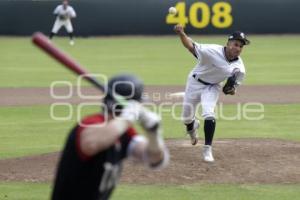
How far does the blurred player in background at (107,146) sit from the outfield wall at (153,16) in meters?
33.0

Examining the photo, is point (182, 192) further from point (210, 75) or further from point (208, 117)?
point (210, 75)

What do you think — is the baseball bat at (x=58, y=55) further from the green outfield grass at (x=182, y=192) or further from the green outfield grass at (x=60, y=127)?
the green outfield grass at (x=60, y=127)

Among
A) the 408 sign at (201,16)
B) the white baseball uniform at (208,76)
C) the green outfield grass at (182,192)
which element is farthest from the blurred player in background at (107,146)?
the 408 sign at (201,16)

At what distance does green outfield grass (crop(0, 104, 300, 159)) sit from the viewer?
11352mm

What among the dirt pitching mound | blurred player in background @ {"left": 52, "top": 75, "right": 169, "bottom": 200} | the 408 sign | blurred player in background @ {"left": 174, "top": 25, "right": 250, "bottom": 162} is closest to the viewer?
blurred player in background @ {"left": 52, "top": 75, "right": 169, "bottom": 200}

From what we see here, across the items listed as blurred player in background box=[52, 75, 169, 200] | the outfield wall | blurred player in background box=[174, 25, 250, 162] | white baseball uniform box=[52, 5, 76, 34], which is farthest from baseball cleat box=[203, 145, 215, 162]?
the outfield wall

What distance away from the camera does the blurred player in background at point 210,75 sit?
9867mm

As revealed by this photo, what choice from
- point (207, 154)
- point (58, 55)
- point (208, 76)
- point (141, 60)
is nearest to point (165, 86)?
point (141, 60)

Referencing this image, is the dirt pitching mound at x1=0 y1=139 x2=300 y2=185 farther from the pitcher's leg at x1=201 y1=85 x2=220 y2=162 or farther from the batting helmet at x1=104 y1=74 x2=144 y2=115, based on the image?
the batting helmet at x1=104 y1=74 x2=144 y2=115

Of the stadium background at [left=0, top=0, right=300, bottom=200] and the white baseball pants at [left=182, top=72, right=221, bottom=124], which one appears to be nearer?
the stadium background at [left=0, top=0, right=300, bottom=200]

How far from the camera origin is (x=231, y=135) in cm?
1230

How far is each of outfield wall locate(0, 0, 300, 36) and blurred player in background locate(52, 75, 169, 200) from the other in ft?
108

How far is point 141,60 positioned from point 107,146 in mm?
21833

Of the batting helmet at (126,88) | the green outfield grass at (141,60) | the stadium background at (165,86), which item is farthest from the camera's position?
the green outfield grass at (141,60)
